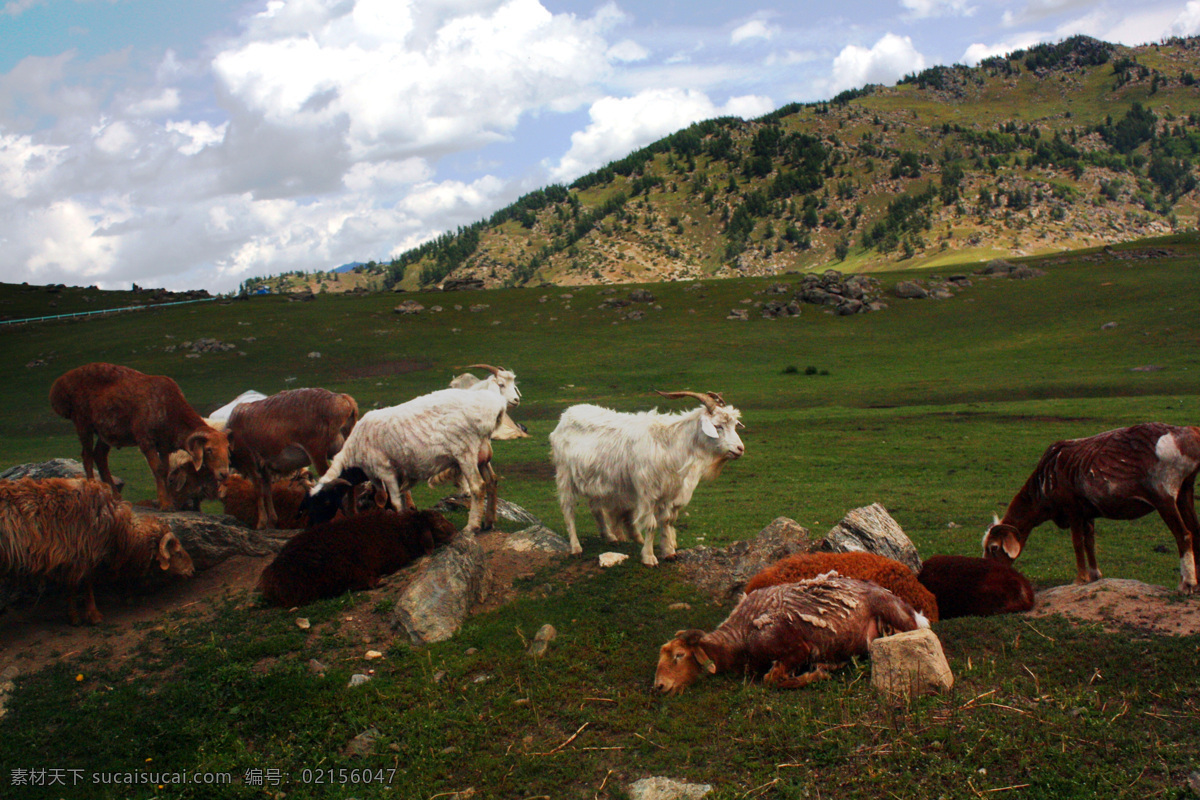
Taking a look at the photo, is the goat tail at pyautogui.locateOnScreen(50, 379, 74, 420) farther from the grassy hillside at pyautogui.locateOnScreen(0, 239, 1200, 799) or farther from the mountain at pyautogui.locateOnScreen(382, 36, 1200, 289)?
the mountain at pyautogui.locateOnScreen(382, 36, 1200, 289)

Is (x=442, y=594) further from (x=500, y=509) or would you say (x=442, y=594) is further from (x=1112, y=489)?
(x=1112, y=489)

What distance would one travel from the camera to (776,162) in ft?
521

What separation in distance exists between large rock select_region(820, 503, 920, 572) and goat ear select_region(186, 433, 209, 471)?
9543 mm

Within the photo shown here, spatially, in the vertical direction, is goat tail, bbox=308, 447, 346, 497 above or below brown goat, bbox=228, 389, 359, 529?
below

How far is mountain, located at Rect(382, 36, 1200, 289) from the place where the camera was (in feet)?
386

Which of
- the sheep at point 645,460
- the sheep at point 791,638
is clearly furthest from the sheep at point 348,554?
the sheep at point 791,638

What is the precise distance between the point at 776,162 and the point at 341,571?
164553 millimetres

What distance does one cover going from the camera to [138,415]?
11.6 meters

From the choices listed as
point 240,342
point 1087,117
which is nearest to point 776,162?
point 1087,117

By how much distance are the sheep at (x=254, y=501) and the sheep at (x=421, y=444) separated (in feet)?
7.49

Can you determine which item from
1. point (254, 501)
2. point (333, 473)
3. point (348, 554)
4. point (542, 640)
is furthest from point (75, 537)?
point (542, 640)

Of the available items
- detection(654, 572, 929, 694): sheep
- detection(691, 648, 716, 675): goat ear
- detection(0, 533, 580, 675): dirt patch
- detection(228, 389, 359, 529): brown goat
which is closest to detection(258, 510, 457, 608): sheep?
detection(0, 533, 580, 675): dirt patch

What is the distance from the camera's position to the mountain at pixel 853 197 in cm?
11775

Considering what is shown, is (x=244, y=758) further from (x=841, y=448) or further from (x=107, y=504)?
(x=841, y=448)
